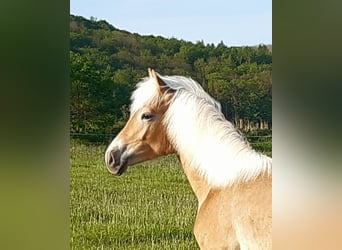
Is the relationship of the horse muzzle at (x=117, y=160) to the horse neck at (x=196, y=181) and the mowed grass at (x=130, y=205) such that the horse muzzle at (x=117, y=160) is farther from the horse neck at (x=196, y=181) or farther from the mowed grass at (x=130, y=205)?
the horse neck at (x=196, y=181)

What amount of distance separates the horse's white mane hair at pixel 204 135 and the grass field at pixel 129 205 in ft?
0.47

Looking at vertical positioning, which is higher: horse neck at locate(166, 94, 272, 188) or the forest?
the forest

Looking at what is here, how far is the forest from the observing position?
10.9 feet

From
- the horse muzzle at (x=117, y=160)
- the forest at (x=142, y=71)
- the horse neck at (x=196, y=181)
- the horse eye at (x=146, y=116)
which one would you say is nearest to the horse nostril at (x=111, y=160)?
the horse muzzle at (x=117, y=160)

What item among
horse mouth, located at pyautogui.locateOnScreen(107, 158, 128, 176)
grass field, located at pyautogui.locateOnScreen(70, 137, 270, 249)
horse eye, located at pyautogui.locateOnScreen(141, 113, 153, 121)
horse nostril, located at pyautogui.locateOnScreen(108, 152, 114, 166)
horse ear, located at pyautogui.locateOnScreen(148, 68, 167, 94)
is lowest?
grass field, located at pyautogui.locateOnScreen(70, 137, 270, 249)

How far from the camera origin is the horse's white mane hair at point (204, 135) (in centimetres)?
332

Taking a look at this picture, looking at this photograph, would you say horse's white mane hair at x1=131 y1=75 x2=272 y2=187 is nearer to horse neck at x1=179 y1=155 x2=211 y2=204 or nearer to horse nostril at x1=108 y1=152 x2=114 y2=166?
horse neck at x1=179 y1=155 x2=211 y2=204

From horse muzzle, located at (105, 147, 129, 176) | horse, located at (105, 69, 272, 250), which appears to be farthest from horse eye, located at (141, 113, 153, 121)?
horse muzzle, located at (105, 147, 129, 176)

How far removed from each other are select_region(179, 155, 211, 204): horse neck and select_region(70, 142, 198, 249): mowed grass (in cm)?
3

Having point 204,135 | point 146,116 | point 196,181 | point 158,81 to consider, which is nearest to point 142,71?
point 158,81

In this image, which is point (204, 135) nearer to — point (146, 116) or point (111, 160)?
point (146, 116)
